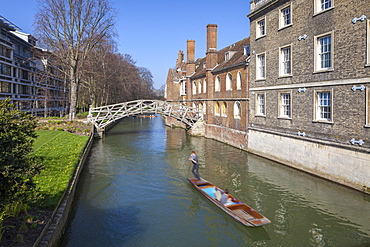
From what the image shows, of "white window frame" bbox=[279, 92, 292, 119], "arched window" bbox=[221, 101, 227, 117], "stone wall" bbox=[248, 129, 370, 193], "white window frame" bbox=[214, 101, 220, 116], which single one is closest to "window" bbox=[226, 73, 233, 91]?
"arched window" bbox=[221, 101, 227, 117]

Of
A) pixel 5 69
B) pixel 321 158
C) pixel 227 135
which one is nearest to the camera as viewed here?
pixel 321 158

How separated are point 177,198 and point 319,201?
499 centimetres

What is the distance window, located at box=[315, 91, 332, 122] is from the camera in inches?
501

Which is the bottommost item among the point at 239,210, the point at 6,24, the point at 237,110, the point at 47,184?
the point at 239,210

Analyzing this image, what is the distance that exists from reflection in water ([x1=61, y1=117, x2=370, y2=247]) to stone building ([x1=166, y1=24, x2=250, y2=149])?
213 inches

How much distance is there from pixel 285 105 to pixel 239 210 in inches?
332

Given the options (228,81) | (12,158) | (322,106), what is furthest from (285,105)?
(12,158)

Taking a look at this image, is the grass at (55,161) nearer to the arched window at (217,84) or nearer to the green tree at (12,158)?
the green tree at (12,158)

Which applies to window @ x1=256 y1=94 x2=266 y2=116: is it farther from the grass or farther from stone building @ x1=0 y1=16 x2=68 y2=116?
stone building @ x1=0 y1=16 x2=68 y2=116

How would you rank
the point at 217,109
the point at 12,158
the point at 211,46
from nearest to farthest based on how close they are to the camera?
the point at 12,158, the point at 217,109, the point at 211,46

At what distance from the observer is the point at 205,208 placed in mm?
10109

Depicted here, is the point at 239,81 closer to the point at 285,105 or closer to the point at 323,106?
the point at 285,105

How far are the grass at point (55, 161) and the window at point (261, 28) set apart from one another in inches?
479

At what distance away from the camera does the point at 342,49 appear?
11766 millimetres
